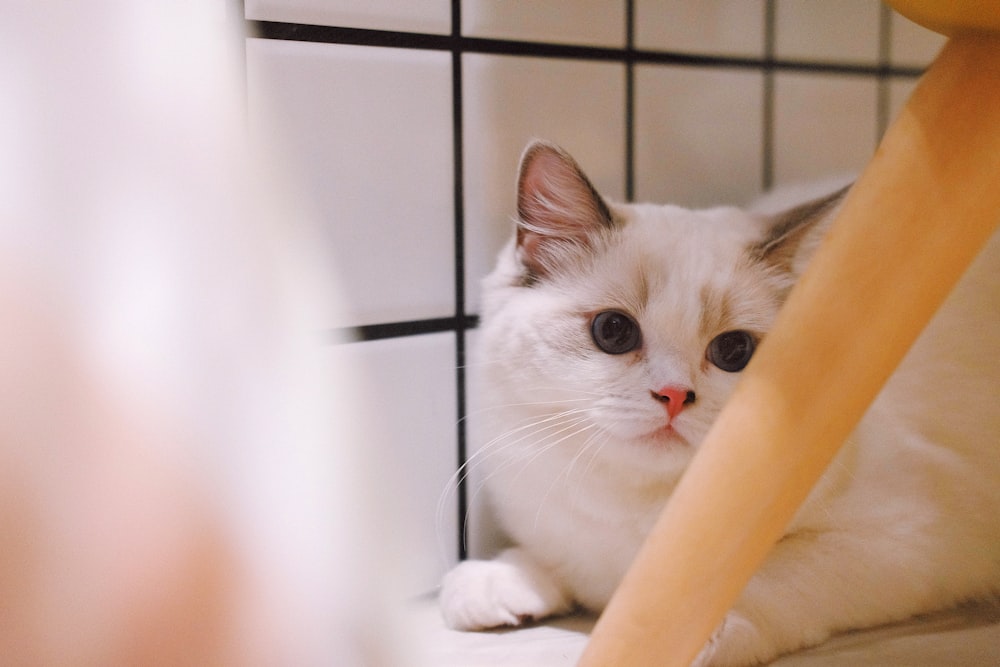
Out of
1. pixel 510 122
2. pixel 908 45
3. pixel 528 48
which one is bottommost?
pixel 510 122

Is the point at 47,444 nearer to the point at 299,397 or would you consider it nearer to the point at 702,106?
the point at 299,397

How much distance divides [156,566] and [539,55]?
83 cm

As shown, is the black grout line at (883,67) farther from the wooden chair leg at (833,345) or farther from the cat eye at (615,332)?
the wooden chair leg at (833,345)

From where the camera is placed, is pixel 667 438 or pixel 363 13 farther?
pixel 363 13

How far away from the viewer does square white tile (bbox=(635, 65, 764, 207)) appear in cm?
130

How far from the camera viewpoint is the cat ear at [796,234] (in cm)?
89

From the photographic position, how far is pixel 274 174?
34.3 inches

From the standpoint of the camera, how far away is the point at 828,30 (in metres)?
1.51

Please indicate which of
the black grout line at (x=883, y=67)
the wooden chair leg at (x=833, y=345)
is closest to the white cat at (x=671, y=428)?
A: the wooden chair leg at (x=833, y=345)

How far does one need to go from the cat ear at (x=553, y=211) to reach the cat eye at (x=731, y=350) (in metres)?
0.19

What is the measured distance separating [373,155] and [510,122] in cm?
23

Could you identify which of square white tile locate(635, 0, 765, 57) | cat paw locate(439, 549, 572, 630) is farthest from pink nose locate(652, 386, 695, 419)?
square white tile locate(635, 0, 765, 57)

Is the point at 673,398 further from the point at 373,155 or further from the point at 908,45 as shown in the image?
the point at 908,45

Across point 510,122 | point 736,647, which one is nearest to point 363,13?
point 510,122
